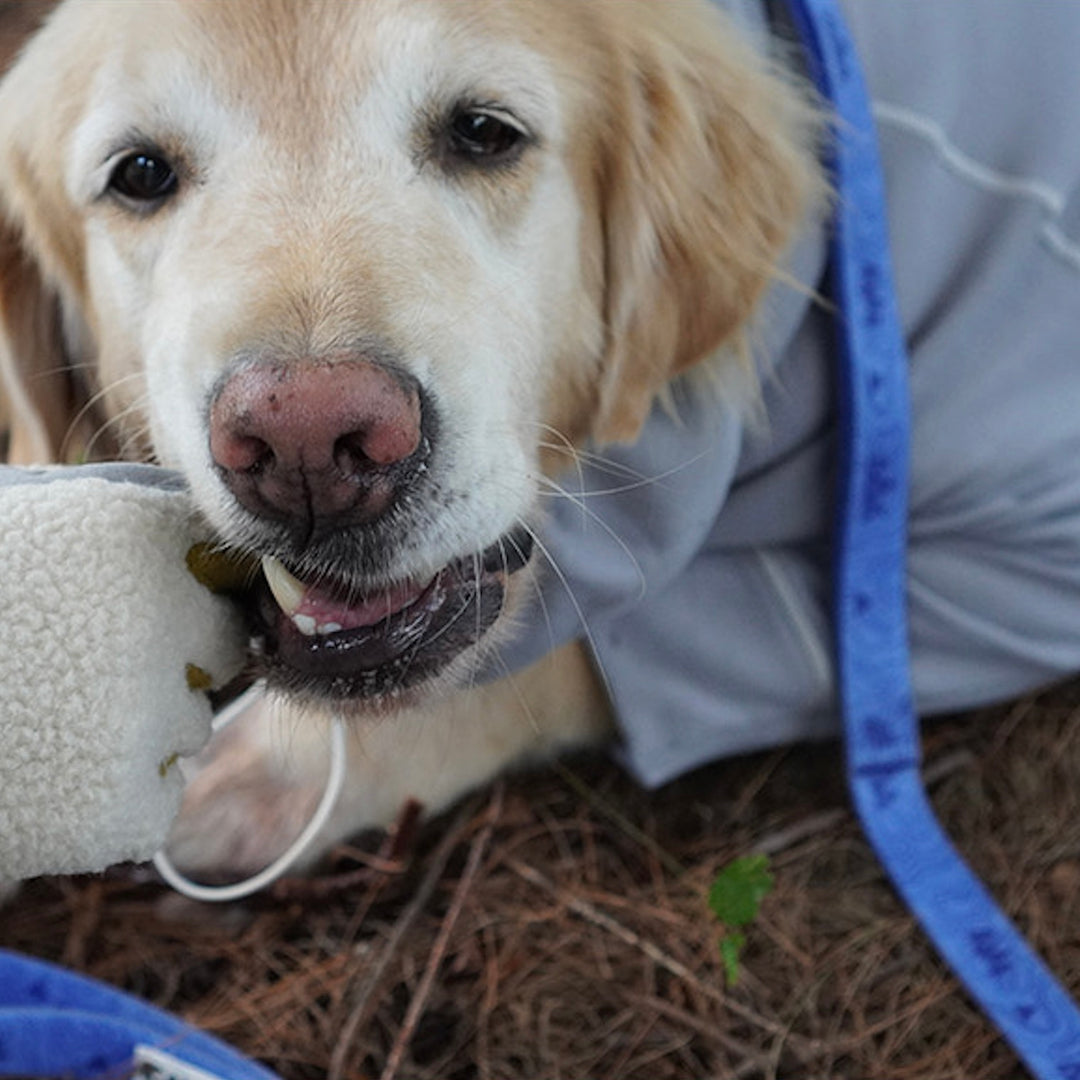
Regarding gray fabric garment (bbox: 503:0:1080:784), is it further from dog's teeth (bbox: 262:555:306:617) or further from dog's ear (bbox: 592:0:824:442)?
dog's teeth (bbox: 262:555:306:617)

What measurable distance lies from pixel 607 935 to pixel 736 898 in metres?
0.22

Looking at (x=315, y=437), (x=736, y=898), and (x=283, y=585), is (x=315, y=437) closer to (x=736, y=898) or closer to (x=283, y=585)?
(x=283, y=585)

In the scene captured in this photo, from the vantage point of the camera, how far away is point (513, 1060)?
200cm

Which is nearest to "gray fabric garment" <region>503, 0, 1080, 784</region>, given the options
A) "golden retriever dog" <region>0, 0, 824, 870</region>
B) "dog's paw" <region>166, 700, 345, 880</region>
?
"golden retriever dog" <region>0, 0, 824, 870</region>

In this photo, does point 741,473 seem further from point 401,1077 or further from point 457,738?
point 401,1077

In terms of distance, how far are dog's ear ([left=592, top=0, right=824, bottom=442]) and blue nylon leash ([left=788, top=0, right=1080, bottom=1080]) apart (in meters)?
0.09

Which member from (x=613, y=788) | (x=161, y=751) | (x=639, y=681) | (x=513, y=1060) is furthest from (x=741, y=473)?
(x=161, y=751)

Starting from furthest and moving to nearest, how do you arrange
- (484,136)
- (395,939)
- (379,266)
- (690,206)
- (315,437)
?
(395,939), (690,206), (484,136), (379,266), (315,437)

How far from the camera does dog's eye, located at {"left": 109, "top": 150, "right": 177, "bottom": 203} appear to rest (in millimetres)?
1612

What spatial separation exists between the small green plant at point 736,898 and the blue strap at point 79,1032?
2.22ft

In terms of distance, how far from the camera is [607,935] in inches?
84.1

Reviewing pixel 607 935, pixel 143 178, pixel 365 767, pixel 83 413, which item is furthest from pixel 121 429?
pixel 607 935

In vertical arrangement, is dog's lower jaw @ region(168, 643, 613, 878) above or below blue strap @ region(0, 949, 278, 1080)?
below

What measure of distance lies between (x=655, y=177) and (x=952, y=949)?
3.91 feet
